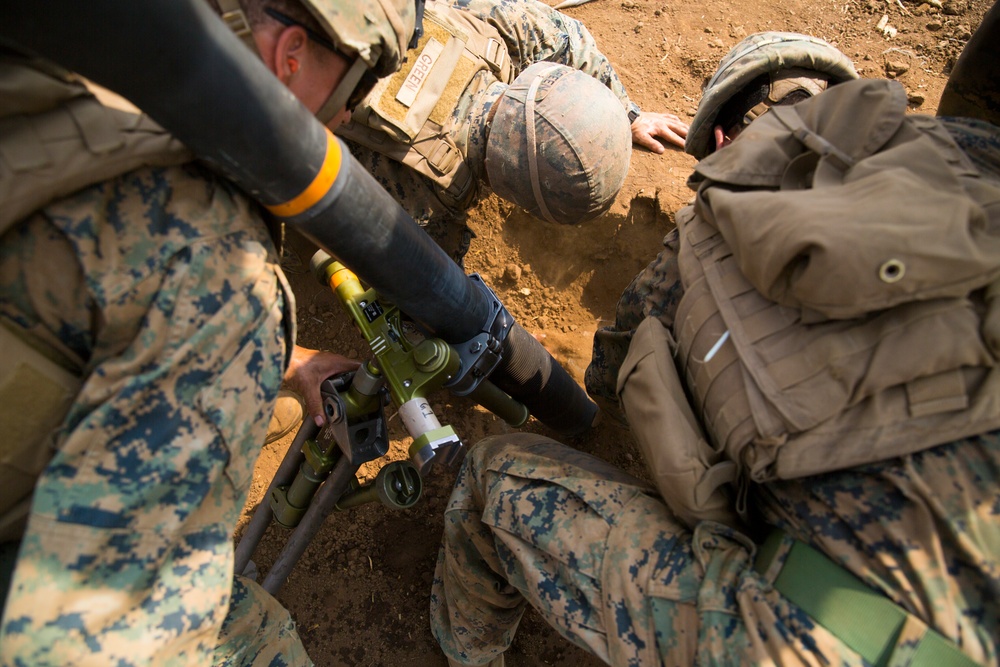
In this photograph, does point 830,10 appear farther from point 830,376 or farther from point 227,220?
point 227,220

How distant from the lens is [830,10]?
13.4 ft

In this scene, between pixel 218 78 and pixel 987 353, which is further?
pixel 987 353

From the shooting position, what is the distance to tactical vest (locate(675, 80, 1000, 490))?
1.35 m

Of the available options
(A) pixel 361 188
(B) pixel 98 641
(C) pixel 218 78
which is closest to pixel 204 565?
(B) pixel 98 641

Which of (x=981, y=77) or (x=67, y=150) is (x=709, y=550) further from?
(x=981, y=77)

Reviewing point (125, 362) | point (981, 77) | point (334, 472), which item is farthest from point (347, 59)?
point (981, 77)

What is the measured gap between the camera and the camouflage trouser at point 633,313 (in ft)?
7.22

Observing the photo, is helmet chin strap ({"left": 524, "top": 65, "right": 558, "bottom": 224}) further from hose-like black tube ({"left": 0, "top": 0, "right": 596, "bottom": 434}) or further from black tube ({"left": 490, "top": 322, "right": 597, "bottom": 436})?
hose-like black tube ({"left": 0, "top": 0, "right": 596, "bottom": 434})

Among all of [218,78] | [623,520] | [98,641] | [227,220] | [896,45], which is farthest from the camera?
[896,45]

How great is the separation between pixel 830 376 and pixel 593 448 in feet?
6.17

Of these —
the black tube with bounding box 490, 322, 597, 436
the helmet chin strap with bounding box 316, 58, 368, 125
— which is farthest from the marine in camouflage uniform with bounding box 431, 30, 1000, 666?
the helmet chin strap with bounding box 316, 58, 368, 125

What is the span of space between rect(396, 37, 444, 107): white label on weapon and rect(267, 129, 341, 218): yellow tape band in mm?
1343

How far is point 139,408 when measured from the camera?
132 cm

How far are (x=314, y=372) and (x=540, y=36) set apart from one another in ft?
7.63
